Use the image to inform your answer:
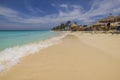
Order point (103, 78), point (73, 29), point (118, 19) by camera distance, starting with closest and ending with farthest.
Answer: point (103, 78) → point (118, 19) → point (73, 29)

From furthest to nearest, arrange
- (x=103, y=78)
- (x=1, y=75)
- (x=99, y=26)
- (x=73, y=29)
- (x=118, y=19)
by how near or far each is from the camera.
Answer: (x=73, y=29)
(x=99, y=26)
(x=118, y=19)
(x=1, y=75)
(x=103, y=78)

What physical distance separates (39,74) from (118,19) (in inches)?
1321

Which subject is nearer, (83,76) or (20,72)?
(83,76)

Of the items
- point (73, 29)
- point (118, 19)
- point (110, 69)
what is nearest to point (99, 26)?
point (118, 19)

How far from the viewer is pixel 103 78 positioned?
241 centimetres

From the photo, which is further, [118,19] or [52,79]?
[118,19]

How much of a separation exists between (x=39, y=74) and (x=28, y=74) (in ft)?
0.97

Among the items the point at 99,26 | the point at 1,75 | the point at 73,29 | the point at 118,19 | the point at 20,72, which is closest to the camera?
the point at 1,75

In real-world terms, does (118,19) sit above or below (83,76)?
above

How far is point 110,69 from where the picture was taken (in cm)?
290

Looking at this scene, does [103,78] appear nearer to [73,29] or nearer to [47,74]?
[47,74]

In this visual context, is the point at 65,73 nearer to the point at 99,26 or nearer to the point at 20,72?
the point at 20,72

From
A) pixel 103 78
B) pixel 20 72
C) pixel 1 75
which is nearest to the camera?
pixel 103 78

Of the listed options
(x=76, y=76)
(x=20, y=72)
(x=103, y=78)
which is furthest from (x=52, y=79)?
(x=103, y=78)
